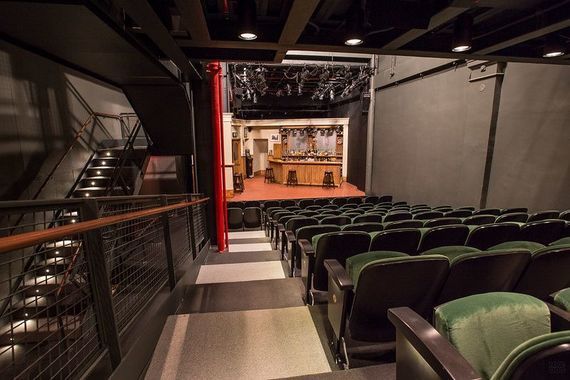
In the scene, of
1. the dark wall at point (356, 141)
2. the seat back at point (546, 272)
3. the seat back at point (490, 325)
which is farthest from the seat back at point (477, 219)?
the dark wall at point (356, 141)

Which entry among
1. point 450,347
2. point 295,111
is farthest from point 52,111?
point 295,111

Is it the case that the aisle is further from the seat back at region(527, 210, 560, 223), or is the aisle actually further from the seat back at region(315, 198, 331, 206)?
the seat back at region(315, 198, 331, 206)

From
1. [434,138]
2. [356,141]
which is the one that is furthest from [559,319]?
[356,141]

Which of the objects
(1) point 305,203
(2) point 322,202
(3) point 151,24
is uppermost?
(3) point 151,24

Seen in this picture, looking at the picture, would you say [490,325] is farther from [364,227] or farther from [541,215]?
[541,215]

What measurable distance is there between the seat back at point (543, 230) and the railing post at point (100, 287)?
3435mm

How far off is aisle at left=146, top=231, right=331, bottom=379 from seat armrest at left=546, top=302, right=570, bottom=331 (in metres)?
1.20

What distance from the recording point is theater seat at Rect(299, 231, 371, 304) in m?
2.39

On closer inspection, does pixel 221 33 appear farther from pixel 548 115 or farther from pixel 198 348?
pixel 548 115

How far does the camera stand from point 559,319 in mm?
1158

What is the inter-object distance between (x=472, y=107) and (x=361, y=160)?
6.09m

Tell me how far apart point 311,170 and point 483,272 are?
1058 cm

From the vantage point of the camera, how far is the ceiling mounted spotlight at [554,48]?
3.32 metres

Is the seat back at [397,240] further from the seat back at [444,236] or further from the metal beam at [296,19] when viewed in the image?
the metal beam at [296,19]
